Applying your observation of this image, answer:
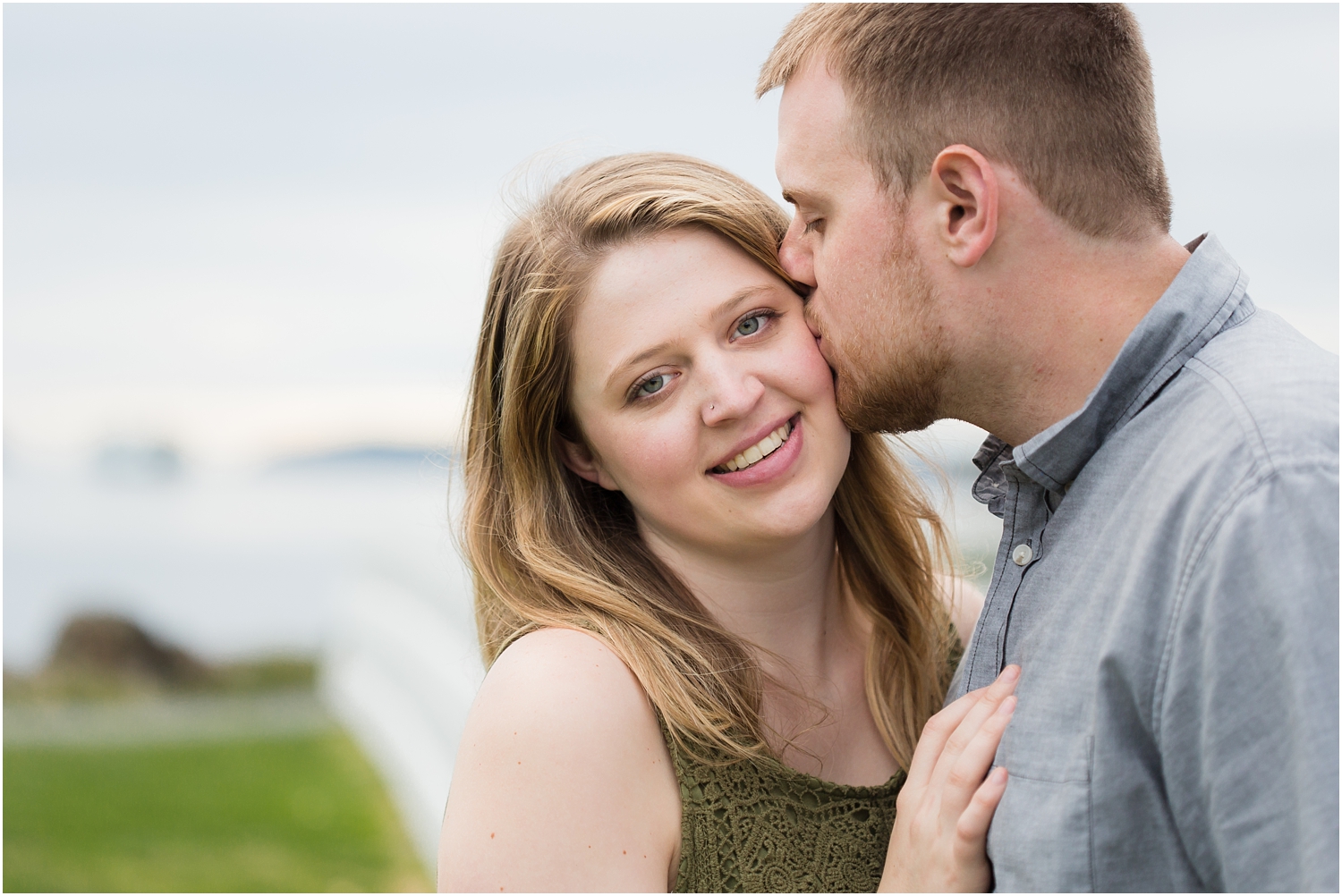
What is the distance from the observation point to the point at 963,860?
188 cm

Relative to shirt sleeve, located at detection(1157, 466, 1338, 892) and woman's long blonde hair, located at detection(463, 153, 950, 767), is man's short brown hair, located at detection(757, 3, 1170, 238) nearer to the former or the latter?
woman's long blonde hair, located at detection(463, 153, 950, 767)

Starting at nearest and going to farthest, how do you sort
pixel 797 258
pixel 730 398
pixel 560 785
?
1. pixel 560 785
2. pixel 730 398
3. pixel 797 258

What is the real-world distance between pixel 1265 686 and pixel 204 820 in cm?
783

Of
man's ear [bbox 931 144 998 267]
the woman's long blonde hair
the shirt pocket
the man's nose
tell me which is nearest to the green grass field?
the woman's long blonde hair

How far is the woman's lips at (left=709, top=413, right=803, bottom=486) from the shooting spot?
91.6 inches

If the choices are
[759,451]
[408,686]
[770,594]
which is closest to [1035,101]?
[759,451]

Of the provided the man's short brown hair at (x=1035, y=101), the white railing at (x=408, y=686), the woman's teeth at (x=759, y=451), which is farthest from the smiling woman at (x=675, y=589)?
the white railing at (x=408, y=686)

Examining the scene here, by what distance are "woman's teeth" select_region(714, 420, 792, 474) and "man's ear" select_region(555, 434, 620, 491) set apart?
0.37 m

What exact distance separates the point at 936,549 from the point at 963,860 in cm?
129

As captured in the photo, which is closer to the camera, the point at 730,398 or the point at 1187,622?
the point at 1187,622

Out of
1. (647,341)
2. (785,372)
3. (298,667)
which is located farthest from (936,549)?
(298,667)

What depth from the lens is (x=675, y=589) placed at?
2.60 m

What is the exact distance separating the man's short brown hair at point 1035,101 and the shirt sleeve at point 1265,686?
0.67 m

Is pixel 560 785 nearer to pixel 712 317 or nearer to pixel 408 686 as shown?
pixel 712 317
